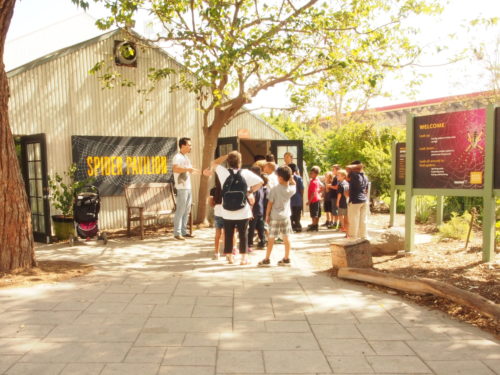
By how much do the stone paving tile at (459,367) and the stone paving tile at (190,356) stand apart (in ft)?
5.56

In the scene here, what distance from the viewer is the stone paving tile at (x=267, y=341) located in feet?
12.3

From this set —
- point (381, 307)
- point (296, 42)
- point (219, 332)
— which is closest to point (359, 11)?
point (296, 42)

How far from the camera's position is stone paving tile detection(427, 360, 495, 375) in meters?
3.25

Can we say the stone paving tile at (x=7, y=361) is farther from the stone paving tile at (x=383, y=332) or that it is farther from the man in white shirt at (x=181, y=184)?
the man in white shirt at (x=181, y=184)

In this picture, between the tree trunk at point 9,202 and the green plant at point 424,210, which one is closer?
the tree trunk at point 9,202

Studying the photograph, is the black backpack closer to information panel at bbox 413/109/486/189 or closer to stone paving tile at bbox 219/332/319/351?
stone paving tile at bbox 219/332/319/351

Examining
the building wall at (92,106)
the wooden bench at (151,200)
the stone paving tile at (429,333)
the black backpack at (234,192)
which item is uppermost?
the building wall at (92,106)

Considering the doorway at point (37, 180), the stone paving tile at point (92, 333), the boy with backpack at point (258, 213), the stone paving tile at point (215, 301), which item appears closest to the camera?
the stone paving tile at point (92, 333)

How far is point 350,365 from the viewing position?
3.39 meters

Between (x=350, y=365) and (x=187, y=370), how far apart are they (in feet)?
4.06

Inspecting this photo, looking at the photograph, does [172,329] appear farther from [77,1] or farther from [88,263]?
[77,1]

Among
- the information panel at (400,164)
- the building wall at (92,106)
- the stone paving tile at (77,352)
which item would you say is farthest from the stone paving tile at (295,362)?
the information panel at (400,164)

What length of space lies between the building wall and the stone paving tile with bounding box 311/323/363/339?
772 cm

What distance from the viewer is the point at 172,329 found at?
13.7ft
